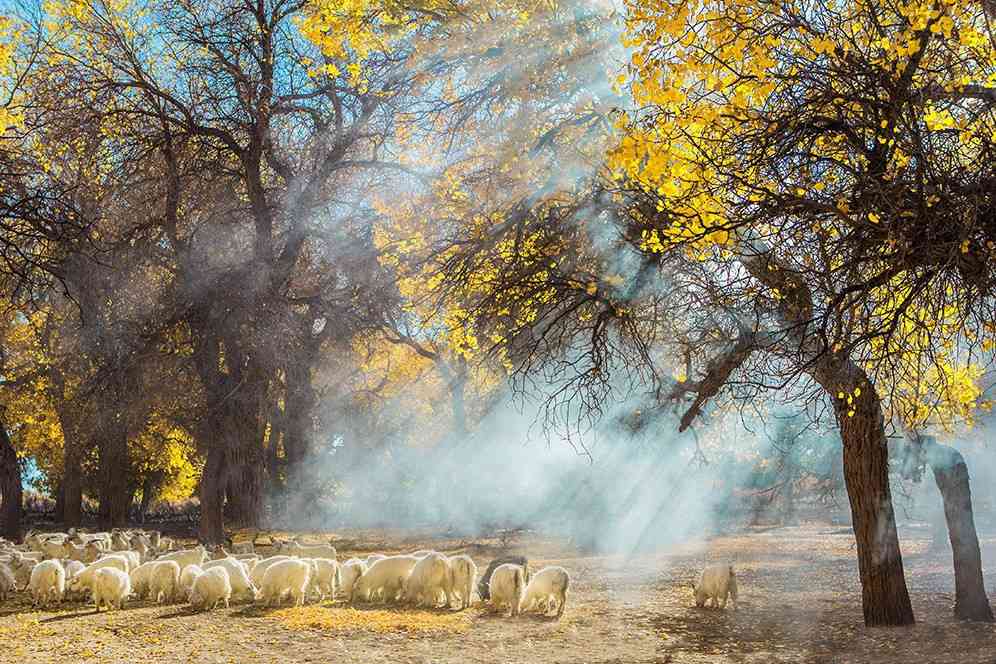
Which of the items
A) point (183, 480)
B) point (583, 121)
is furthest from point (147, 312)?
point (183, 480)

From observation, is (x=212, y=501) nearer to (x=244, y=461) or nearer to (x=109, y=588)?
(x=244, y=461)

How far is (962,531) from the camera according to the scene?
45.6 ft

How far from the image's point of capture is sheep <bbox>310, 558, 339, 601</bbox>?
15.4 m

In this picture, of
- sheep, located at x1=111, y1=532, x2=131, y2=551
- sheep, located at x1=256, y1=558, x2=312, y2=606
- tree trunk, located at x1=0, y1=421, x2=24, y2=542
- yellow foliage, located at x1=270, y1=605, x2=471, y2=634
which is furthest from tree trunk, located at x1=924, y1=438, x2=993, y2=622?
tree trunk, located at x1=0, y1=421, x2=24, y2=542

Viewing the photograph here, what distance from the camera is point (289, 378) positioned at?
2595 cm

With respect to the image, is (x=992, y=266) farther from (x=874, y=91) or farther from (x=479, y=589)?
(x=479, y=589)

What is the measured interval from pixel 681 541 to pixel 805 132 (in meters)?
26.0

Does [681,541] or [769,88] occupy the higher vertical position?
[769,88]

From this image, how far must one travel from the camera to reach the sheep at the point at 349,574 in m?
15.4

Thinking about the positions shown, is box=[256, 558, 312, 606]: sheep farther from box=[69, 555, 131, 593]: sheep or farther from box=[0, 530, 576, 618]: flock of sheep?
box=[69, 555, 131, 593]: sheep

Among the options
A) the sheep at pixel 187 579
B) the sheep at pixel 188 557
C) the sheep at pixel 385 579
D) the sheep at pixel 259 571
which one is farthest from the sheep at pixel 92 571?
the sheep at pixel 385 579

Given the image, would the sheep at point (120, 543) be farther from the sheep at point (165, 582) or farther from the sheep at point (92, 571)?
the sheep at point (165, 582)

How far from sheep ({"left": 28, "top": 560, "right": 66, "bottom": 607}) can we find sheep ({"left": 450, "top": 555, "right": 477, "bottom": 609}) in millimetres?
5587

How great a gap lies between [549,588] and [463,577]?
1.38 meters
